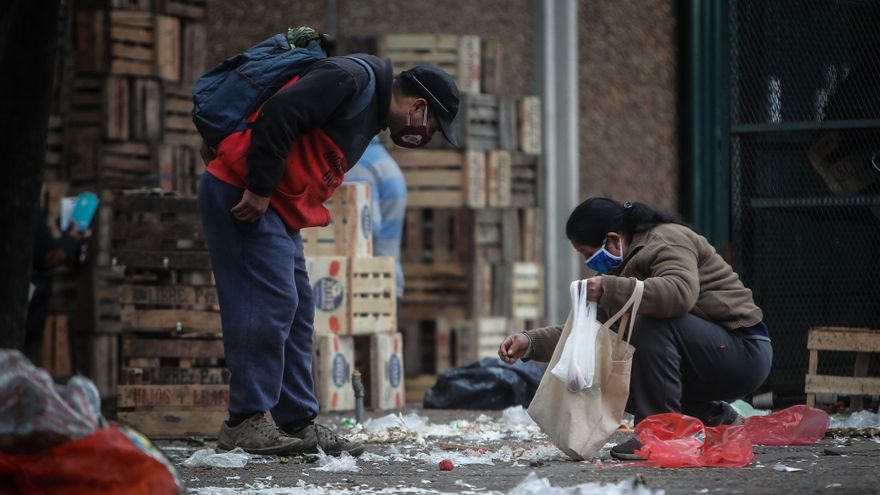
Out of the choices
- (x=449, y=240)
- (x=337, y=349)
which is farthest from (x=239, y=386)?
(x=449, y=240)

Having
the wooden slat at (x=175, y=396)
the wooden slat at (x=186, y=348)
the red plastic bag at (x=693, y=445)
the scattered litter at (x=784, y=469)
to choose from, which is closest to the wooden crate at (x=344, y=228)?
the wooden slat at (x=186, y=348)

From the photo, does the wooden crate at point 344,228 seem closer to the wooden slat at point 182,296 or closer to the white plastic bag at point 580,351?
the wooden slat at point 182,296

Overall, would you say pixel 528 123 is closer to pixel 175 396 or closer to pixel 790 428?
pixel 175 396

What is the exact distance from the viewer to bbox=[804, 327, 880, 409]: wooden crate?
7.63 meters

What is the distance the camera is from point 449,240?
40.9 ft

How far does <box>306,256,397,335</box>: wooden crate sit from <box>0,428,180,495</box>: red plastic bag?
236 inches

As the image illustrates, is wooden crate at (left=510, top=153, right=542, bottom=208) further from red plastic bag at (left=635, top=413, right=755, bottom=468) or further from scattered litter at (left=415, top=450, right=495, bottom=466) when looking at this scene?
red plastic bag at (left=635, top=413, right=755, bottom=468)

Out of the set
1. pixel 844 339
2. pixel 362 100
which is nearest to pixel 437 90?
pixel 362 100

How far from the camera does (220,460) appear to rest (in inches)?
224

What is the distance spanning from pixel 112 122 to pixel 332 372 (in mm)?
3802

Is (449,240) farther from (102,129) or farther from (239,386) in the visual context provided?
(239,386)

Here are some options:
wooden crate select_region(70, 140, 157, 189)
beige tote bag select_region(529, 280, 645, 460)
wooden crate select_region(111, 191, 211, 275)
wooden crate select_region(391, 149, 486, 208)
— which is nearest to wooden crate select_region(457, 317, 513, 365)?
wooden crate select_region(391, 149, 486, 208)

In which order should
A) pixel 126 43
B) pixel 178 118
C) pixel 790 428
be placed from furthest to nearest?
1. pixel 178 118
2. pixel 126 43
3. pixel 790 428

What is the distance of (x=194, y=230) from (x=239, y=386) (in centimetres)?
218
